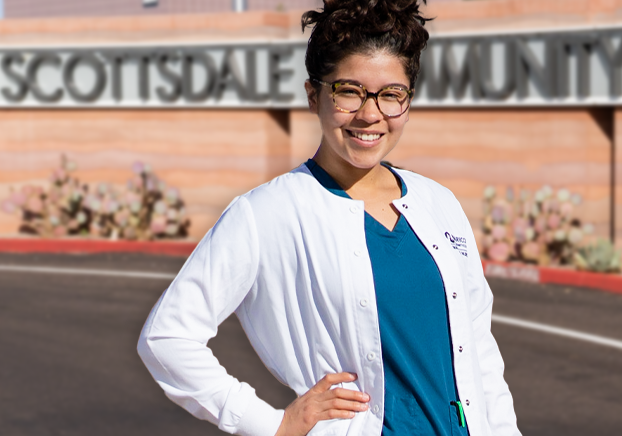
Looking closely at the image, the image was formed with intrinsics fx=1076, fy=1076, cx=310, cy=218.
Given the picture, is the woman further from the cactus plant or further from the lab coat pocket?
the cactus plant

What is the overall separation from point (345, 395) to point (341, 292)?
0.27 meters

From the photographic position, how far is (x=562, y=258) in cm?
1370

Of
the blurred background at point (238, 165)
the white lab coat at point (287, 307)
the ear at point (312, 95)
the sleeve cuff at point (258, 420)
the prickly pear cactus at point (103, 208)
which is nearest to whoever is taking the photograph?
the white lab coat at point (287, 307)

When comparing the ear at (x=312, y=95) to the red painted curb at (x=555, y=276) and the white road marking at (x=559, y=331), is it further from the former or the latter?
the red painted curb at (x=555, y=276)

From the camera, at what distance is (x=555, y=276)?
1290 centimetres

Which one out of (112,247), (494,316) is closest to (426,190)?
(494,316)

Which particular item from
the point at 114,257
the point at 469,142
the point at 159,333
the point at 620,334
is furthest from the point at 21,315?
the point at 159,333

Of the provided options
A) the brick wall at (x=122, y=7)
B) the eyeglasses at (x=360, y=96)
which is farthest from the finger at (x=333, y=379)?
the brick wall at (x=122, y=7)

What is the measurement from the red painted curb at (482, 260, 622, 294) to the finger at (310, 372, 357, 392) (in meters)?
10.2

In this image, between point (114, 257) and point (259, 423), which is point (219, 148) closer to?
point (114, 257)

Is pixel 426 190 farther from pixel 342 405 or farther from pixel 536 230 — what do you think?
pixel 536 230

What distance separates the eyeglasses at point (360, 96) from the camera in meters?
2.81

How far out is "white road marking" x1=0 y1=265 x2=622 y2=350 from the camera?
9961 millimetres

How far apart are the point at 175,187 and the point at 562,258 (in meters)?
6.25
